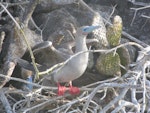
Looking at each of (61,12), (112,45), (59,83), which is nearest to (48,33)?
(61,12)

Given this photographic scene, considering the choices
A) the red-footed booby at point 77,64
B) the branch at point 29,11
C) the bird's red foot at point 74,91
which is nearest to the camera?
the red-footed booby at point 77,64

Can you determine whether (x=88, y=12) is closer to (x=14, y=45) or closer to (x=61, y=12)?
(x=61, y=12)

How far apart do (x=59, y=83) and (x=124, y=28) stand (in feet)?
6.38

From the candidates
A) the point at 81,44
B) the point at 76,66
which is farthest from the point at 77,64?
the point at 81,44

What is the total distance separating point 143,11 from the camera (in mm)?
5957

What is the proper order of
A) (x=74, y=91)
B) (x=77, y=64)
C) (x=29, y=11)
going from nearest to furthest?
1. (x=77, y=64)
2. (x=74, y=91)
3. (x=29, y=11)

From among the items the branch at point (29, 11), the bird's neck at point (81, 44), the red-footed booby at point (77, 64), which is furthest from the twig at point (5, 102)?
the branch at point (29, 11)

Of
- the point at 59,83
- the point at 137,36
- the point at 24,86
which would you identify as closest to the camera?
the point at 59,83

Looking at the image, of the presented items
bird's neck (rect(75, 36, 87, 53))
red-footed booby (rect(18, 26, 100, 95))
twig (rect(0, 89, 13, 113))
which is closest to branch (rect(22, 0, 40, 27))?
red-footed booby (rect(18, 26, 100, 95))

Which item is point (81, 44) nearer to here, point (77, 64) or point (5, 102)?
point (77, 64)

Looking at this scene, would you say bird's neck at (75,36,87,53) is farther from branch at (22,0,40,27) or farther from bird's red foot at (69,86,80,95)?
branch at (22,0,40,27)

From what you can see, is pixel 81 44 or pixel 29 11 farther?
pixel 29 11

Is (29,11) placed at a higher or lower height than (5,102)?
higher

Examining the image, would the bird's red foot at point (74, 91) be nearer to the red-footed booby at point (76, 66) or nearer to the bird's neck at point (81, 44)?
the red-footed booby at point (76, 66)
